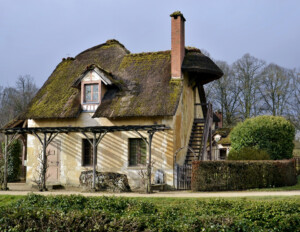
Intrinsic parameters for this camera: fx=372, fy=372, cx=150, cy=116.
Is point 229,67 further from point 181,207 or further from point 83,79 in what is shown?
point 181,207

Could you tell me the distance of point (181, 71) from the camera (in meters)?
19.8

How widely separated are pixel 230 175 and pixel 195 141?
5.58 meters

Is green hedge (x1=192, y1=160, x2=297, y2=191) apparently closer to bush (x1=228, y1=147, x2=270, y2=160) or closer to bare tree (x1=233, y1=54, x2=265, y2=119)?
bush (x1=228, y1=147, x2=270, y2=160)

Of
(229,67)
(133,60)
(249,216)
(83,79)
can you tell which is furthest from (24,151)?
(229,67)

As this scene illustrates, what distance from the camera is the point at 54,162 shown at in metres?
20.5

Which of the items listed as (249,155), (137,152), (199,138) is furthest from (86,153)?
(249,155)

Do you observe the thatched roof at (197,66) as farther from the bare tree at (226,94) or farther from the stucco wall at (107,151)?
the bare tree at (226,94)

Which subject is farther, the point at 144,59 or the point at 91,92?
the point at 144,59

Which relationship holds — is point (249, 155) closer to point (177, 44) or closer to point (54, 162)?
point (177, 44)

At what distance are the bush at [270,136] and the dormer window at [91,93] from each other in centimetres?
890

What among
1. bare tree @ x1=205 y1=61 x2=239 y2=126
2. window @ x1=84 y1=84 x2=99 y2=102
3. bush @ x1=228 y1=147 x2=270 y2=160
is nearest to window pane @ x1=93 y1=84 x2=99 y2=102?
window @ x1=84 y1=84 x2=99 y2=102

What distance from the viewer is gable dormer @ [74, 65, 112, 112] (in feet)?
65.8

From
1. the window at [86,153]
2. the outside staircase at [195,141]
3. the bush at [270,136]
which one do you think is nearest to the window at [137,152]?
the window at [86,153]

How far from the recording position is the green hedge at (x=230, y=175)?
15992 mm
